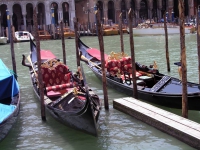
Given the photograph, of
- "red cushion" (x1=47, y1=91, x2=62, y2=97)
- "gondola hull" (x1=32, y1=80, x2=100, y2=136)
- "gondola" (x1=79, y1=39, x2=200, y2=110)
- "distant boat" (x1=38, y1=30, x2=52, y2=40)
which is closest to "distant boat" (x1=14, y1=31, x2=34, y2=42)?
"distant boat" (x1=38, y1=30, x2=52, y2=40)

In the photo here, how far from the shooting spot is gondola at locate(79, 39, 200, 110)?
4.26 metres

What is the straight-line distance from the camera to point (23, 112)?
→ 4.88 meters

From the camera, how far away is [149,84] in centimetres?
525

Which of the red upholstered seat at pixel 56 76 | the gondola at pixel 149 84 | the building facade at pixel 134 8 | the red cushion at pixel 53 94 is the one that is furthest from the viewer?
the building facade at pixel 134 8

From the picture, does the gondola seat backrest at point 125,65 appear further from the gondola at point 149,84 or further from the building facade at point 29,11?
the building facade at point 29,11

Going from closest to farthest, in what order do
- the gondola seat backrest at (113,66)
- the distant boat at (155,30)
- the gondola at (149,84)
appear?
the gondola at (149,84) < the gondola seat backrest at (113,66) < the distant boat at (155,30)

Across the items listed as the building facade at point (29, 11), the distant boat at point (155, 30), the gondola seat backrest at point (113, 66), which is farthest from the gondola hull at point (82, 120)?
the building facade at point (29, 11)

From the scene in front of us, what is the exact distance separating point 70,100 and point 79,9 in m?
18.7

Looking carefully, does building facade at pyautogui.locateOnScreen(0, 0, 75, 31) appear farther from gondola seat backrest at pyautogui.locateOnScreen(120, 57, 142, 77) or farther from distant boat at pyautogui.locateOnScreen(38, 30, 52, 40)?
gondola seat backrest at pyautogui.locateOnScreen(120, 57, 142, 77)

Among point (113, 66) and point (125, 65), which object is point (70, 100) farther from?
point (125, 65)

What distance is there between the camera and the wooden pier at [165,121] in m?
3.39

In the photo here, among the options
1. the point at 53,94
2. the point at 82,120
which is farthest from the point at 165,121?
the point at 53,94

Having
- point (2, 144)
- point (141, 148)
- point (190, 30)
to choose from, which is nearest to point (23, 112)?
point (2, 144)

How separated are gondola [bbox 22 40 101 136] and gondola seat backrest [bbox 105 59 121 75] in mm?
692
